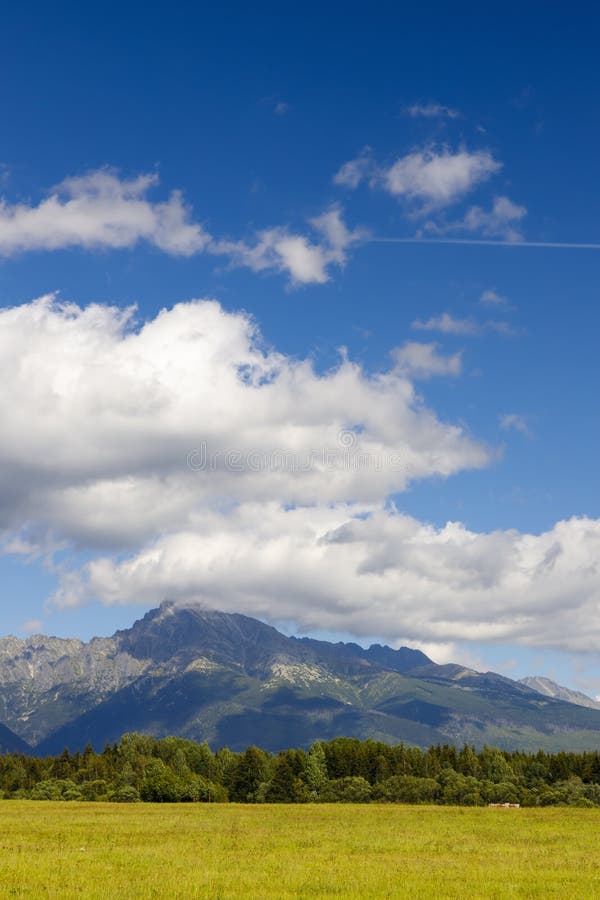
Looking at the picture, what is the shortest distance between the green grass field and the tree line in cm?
6285

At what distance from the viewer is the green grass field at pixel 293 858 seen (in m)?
27.2

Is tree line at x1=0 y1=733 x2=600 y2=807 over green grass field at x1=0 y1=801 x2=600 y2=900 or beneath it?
beneath

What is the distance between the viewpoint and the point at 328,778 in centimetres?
17212

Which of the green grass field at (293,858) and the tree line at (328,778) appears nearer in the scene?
the green grass field at (293,858)

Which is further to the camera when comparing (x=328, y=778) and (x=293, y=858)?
(x=328, y=778)

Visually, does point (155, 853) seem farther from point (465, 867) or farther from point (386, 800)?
point (386, 800)

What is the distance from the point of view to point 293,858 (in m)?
36.5

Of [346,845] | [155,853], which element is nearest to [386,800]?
[346,845]

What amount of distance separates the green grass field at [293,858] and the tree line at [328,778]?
62.8 metres

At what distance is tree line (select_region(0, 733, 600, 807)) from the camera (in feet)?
410

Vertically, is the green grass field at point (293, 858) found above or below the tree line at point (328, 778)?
above

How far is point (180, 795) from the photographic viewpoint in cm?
12681

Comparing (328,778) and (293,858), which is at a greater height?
(293,858)

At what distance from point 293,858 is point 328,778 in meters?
146
